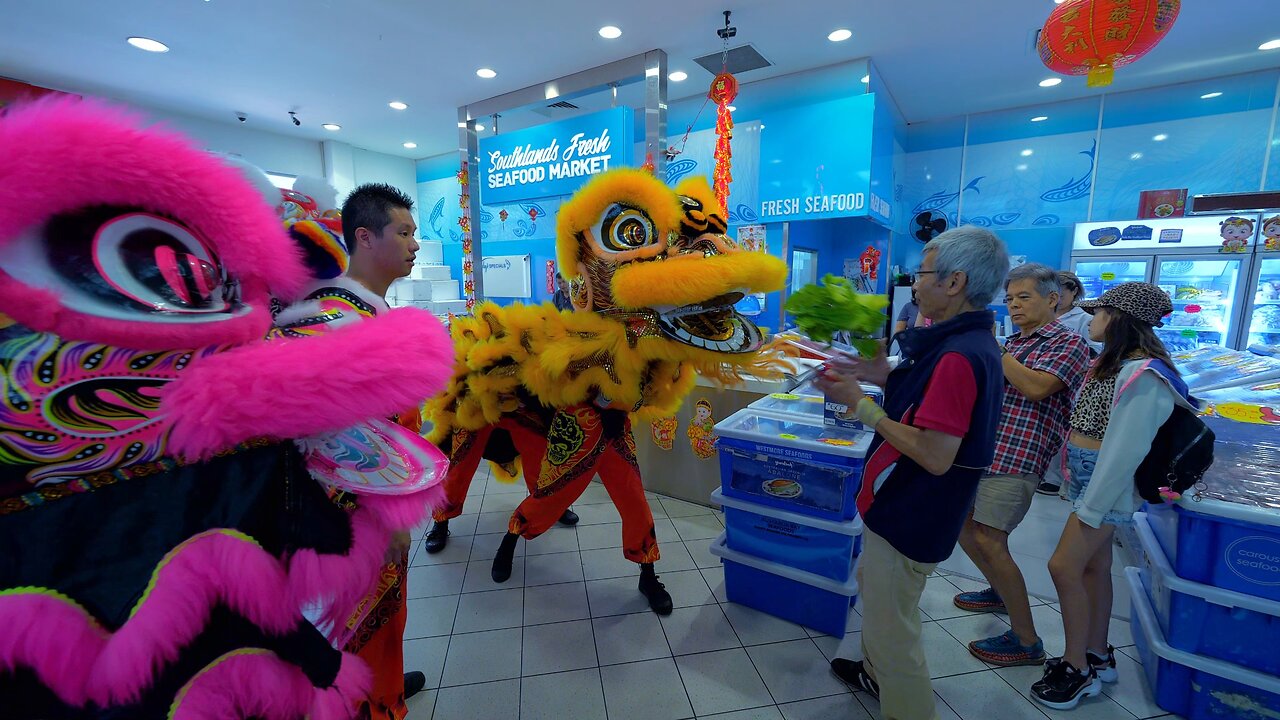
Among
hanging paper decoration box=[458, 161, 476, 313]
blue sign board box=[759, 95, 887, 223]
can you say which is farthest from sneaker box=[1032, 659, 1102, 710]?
hanging paper decoration box=[458, 161, 476, 313]

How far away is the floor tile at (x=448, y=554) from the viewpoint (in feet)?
8.93

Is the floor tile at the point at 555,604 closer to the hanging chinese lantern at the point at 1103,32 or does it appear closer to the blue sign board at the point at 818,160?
the hanging chinese lantern at the point at 1103,32

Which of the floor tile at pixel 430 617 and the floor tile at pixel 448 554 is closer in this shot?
the floor tile at pixel 430 617

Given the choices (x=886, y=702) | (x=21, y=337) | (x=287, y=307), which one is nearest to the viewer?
(x=21, y=337)

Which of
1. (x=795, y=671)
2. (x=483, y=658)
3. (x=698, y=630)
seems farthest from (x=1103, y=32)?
(x=483, y=658)

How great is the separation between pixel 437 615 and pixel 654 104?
339cm

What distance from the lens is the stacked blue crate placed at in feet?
6.63

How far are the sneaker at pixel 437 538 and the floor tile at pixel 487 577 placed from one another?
0.79 feet

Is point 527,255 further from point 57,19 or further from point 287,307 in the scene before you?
point 287,307

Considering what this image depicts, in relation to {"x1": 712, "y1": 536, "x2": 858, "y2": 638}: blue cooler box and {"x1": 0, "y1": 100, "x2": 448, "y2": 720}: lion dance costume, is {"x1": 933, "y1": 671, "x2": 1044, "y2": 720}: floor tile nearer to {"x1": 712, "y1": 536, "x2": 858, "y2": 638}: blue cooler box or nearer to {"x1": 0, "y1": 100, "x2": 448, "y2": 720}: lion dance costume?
{"x1": 712, "y1": 536, "x2": 858, "y2": 638}: blue cooler box

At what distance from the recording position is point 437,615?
2.28 metres

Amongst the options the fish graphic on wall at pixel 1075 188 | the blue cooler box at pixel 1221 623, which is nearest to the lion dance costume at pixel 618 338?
the blue cooler box at pixel 1221 623

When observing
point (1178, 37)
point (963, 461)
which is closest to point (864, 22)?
point (1178, 37)

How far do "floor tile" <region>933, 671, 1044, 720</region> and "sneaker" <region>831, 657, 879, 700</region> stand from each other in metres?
0.25
